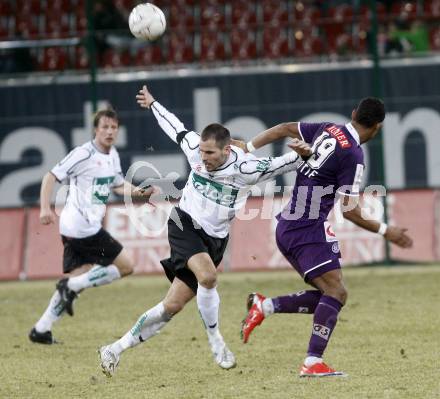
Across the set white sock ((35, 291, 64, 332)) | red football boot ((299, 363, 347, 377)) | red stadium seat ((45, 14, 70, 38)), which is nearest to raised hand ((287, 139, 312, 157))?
red football boot ((299, 363, 347, 377))

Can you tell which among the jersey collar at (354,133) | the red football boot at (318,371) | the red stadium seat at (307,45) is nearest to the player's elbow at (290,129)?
the jersey collar at (354,133)

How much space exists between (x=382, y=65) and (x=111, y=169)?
783 cm

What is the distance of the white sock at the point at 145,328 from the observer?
836 centimetres

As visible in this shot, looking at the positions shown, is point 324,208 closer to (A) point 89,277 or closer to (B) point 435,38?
(A) point 89,277

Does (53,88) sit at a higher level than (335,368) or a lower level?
higher

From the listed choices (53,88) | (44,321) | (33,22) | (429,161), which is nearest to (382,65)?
(429,161)

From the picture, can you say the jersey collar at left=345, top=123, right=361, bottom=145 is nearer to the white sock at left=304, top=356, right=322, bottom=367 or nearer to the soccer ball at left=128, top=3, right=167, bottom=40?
the white sock at left=304, top=356, right=322, bottom=367

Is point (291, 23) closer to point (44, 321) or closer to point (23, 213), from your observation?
point (23, 213)

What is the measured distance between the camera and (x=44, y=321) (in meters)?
10.7

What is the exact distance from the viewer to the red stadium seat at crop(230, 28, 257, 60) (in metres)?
19.3

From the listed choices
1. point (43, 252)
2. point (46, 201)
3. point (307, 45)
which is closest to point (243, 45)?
point (307, 45)

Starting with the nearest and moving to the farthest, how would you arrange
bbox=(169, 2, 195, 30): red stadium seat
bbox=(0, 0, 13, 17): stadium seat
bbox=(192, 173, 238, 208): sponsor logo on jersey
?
1. bbox=(192, 173, 238, 208): sponsor logo on jersey
2. bbox=(169, 2, 195, 30): red stadium seat
3. bbox=(0, 0, 13, 17): stadium seat

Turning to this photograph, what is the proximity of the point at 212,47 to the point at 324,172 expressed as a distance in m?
11.4

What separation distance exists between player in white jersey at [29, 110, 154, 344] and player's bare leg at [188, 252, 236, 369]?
2.67m
